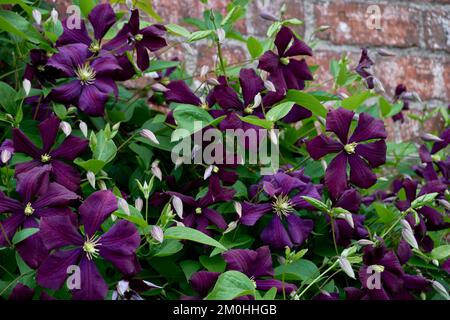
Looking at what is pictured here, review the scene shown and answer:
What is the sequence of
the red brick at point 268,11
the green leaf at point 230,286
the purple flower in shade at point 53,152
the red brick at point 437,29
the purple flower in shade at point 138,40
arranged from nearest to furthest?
the green leaf at point 230,286 < the purple flower in shade at point 53,152 < the purple flower in shade at point 138,40 < the red brick at point 268,11 < the red brick at point 437,29

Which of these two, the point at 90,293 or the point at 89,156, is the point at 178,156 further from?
the point at 90,293

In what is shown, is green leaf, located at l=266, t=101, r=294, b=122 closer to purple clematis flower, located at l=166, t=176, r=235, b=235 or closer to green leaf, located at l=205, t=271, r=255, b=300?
purple clematis flower, located at l=166, t=176, r=235, b=235

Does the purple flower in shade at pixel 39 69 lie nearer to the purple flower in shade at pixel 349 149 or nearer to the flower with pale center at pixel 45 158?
the flower with pale center at pixel 45 158

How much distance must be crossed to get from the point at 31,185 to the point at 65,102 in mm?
161

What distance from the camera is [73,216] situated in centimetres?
70

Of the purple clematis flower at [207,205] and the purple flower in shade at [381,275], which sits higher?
the purple clematis flower at [207,205]

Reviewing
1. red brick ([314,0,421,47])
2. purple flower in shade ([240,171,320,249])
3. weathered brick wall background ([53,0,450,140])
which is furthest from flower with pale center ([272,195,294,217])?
red brick ([314,0,421,47])

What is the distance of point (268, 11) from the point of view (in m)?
1.37

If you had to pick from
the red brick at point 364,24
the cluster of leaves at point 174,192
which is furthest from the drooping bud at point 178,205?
the red brick at point 364,24

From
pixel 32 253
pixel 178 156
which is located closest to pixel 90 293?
pixel 32 253

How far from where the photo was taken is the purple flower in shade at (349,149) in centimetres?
84

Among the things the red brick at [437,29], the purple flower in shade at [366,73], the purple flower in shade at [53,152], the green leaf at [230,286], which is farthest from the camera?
the red brick at [437,29]

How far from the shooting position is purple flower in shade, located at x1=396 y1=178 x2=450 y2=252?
921mm
